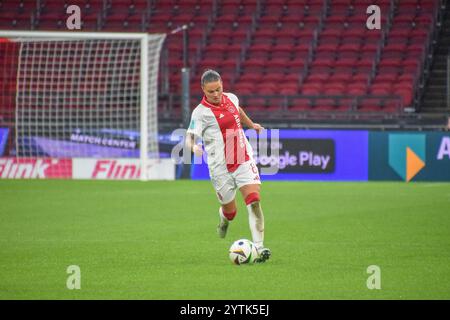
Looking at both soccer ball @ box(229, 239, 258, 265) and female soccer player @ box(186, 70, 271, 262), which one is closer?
soccer ball @ box(229, 239, 258, 265)

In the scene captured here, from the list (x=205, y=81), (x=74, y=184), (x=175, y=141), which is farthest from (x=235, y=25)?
(x=205, y=81)

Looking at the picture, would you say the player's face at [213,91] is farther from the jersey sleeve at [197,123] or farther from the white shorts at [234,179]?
the white shorts at [234,179]

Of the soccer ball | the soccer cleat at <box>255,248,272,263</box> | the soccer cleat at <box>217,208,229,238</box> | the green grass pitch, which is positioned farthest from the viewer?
the soccer cleat at <box>217,208,229,238</box>

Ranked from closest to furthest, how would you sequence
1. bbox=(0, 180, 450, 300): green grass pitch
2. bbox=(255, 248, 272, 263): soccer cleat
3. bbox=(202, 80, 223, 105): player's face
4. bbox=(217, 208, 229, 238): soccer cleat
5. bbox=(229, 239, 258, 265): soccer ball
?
bbox=(0, 180, 450, 300): green grass pitch → bbox=(229, 239, 258, 265): soccer ball → bbox=(255, 248, 272, 263): soccer cleat → bbox=(202, 80, 223, 105): player's face → bbox=(217, 208, 229, 238): soccer cleat

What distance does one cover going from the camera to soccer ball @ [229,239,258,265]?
9414mm

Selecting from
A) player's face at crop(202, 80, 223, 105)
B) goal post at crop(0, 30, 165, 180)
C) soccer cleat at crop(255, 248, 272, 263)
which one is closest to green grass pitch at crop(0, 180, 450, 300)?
soccer cleat at crop(255, 248, 272, 263)

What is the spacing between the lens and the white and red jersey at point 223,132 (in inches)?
395

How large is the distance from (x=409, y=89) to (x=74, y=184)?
385 inches

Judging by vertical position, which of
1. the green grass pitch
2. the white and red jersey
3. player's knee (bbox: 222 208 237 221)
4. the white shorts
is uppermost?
the white and red jersey

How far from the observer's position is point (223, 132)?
10.1 m

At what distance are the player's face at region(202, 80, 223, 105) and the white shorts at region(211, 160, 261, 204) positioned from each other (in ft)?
2.26

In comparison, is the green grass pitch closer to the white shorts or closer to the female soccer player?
the white shorts

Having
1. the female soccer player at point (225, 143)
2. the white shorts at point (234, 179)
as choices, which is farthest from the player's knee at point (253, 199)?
the white shorts at point (234, 179)
